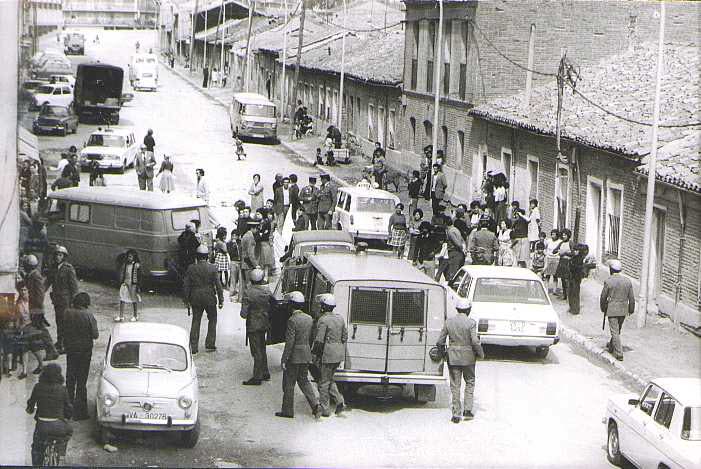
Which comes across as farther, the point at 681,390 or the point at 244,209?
the point at 244,209

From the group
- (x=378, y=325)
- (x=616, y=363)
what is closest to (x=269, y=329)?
(x=378, y=325)

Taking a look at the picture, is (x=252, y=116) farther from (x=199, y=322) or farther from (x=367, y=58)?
(x=367, y=58)

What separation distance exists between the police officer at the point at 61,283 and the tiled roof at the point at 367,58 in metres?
9.78

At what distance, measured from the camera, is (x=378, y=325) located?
1512cm

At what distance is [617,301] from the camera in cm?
1761

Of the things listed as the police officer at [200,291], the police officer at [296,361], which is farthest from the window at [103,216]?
the police officer at [296,361]

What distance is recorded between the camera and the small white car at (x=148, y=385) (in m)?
13.3

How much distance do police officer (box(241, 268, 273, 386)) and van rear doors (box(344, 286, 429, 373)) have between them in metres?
1.20

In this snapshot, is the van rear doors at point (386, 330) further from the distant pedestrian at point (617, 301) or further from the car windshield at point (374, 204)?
the car windshield at point (374, 204)

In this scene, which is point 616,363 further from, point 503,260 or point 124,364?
point 124,364

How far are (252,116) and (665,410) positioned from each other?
8.44m

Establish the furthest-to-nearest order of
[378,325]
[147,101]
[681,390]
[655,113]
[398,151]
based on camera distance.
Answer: [398,151] < [655,113] < [147,101] < [378,325] < [681,390]

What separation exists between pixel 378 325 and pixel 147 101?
4.48m

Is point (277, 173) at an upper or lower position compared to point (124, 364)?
upper
